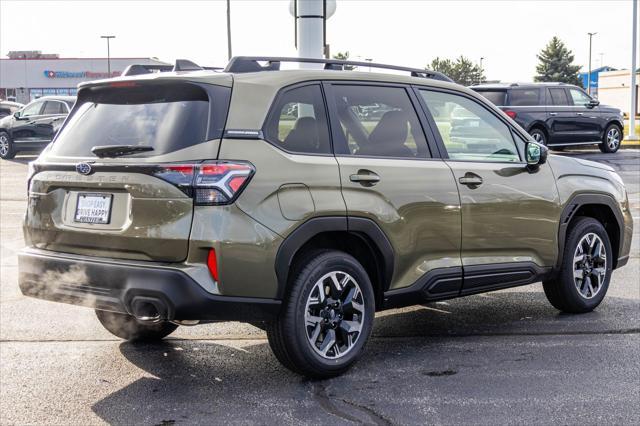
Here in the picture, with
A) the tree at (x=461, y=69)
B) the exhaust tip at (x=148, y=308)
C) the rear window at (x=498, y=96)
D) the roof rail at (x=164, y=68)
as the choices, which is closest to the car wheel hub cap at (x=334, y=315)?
the exhaust tip at (x=148, y=308)

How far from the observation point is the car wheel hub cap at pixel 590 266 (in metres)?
6.77

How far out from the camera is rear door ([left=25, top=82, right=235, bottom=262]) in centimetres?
464

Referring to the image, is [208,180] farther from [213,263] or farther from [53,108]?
[53,108]

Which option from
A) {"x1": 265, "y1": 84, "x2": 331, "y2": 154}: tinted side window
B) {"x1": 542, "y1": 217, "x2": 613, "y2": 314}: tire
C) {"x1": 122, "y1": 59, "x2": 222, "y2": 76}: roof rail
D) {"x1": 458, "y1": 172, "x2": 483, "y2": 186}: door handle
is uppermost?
{"x1": 122, "y1": 59, "x2": 222, "y2": 76}: roof rail

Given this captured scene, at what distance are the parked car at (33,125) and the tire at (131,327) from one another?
18879mm

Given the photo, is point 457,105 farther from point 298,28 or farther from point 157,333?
point 298,28

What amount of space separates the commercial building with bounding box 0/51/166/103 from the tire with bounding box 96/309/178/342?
283 ft

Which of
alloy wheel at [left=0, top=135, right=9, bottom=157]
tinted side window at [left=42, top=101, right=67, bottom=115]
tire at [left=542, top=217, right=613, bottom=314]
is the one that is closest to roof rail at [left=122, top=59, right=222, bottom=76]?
tire at [left=542, top=217, right=613, bottom=314]

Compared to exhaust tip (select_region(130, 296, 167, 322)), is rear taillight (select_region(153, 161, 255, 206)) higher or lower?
higher

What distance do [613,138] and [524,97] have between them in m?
3.75

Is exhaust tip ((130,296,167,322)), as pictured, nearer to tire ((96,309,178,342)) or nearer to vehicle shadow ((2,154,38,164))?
tire ((96,309,178,342))

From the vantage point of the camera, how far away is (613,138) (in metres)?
24.8

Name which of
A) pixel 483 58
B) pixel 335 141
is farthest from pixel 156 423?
pixel 483 58

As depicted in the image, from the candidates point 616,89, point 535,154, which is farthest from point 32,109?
point 616,89
